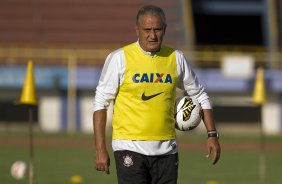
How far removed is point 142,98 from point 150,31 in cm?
57

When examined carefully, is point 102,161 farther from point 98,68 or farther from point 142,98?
point 98,68

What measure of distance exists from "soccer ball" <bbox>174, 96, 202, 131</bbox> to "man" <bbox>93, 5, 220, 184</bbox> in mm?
355

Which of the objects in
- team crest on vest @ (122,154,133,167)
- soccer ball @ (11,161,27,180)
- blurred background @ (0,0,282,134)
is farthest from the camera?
blurred background @ (0,0,282,134)

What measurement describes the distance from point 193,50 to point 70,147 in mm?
13768

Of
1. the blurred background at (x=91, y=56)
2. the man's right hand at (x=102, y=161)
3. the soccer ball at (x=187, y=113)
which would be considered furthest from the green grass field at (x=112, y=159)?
the man's right hand at (x=102, y=161)

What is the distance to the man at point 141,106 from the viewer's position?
6926 mm

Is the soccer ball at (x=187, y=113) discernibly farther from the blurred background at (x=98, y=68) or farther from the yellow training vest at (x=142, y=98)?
the blurred background at (x=98, y=68)

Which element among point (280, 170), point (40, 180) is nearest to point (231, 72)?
point (280, 170)

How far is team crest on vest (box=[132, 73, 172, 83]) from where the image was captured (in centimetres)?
699

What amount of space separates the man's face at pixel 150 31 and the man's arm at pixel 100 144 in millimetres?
662

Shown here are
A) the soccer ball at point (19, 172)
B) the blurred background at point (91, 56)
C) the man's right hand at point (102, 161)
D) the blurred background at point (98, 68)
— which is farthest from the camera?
the blurred background at point (91, 56)

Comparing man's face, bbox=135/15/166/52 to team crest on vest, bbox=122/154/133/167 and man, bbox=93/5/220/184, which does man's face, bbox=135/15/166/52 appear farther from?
team crest on vest, bbox=122/154/133/167

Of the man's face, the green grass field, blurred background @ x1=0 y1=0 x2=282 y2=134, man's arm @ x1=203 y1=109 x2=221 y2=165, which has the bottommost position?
the green grass field

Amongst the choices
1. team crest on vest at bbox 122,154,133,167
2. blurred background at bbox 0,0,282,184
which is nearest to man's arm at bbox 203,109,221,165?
team crest on vest at bbox 122,154,133,167
